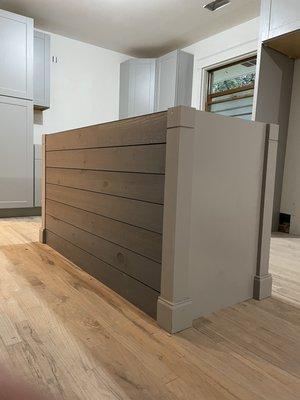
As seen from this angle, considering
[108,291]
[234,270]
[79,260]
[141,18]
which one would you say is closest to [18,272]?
[79,260]

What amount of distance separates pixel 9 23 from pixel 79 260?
9.38 feet

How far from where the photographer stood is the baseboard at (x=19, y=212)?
345 centimetres

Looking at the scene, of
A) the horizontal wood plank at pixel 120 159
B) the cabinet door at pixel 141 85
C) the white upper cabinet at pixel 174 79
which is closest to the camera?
the horizontal wood plank at pixel 120 159

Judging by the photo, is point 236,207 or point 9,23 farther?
point 9,23

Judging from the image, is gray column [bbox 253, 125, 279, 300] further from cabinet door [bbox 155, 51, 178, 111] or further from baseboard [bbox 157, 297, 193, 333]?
cabinet door [bbox 155, 51, 178, 111]

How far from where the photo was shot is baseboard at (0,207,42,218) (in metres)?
3.45

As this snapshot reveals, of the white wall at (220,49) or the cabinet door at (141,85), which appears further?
the cabinet door at (141,85)

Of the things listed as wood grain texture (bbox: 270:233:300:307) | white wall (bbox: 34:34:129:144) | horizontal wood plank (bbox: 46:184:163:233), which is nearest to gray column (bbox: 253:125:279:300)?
wood grain texture (bbox: 270:233:300:307)

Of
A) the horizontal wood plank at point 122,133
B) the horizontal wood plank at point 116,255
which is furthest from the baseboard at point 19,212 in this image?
the horizontal wood plank at point 122,133

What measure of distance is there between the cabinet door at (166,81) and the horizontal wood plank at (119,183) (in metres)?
2.56

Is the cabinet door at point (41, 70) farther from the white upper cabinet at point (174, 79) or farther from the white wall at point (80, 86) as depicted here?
the white upper cabinet at point (174, 79)

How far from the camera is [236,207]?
1346mm

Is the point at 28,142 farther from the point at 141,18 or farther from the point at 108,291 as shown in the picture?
the point at 108,291

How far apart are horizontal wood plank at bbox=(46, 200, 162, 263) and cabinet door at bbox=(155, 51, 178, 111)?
266cm
